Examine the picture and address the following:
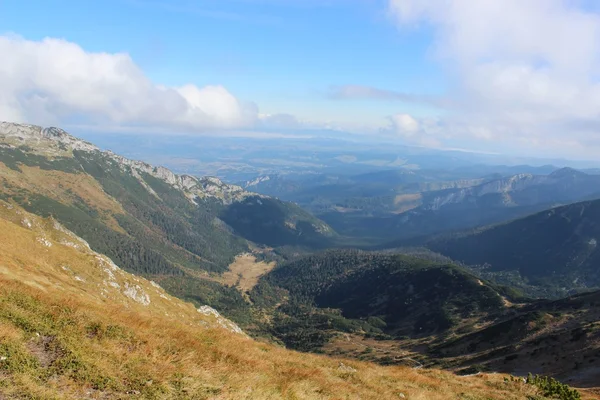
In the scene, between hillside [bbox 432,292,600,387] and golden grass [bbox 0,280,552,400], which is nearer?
golden grass [bbox 0,280,552,400]

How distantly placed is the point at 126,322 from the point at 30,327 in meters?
5.47

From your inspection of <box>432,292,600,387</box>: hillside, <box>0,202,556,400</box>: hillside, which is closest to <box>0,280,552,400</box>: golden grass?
<box>0,202,556,400</box>: hillside

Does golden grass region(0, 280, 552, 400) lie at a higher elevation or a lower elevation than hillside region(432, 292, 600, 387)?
higher

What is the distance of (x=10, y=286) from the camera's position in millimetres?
22531

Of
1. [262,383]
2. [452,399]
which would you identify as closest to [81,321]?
[262,383]

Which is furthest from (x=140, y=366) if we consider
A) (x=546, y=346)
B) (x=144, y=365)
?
(x=546, y=346)

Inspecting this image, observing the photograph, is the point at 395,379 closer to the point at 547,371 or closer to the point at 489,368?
the point at 547,371

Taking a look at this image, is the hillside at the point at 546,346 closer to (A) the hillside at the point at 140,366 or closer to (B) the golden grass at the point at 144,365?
(A) the hillside at the point at 140,366

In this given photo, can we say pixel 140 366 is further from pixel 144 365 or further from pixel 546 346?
pixel 546 346

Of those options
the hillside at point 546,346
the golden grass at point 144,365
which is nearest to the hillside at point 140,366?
the golden grass at point 144,365

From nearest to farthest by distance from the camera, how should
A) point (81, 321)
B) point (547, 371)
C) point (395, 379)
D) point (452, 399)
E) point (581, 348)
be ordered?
point (81, 321) → point (452, 399) → point (395, 379) → point (547, 371) → point (581, 348)

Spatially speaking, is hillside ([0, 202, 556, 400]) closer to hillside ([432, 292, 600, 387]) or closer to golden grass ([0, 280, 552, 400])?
golden grass ([0, 280, 552, 400])

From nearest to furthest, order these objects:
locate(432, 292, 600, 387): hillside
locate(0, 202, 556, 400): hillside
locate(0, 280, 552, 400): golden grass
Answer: locate(0, 202, 556, 400): hillside, locate(0, 280, 552, 400): golden grass, locate(432, 292, 600, 387): hillside

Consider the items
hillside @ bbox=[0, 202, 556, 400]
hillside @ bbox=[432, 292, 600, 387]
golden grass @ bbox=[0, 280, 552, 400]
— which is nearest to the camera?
hillside @ bbox=[0, 202, 556, 400]
